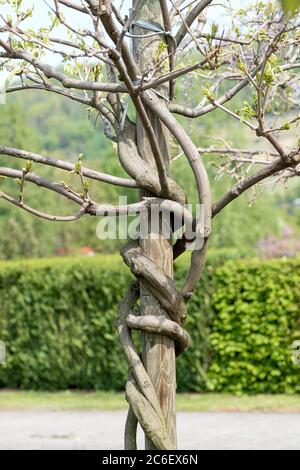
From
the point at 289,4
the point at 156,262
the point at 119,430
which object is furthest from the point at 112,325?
the point at 289,4

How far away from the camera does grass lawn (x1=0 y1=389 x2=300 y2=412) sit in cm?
1016

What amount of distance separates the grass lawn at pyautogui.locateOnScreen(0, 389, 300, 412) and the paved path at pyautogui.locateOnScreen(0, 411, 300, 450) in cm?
24

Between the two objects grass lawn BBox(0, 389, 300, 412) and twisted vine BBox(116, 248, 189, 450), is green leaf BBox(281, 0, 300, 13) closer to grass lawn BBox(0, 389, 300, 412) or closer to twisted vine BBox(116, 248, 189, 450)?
twisted vine BBox(116, 248, 189, 450)

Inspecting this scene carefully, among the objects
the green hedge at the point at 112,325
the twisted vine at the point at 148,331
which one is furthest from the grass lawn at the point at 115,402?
the twisted vine at the point at 148,331

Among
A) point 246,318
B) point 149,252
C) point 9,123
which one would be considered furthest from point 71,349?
point 9,123

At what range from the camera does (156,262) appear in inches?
126

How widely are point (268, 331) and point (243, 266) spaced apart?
0.91 metres

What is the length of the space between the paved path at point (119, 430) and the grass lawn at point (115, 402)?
0.78 ft

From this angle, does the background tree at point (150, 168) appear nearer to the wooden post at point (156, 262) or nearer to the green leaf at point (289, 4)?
the wooden post at point (156, 262)

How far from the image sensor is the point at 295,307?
10.7 m

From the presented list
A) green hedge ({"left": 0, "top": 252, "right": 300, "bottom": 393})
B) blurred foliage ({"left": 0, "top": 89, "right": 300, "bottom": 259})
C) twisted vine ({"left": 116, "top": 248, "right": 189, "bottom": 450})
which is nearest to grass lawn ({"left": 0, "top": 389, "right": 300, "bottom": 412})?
green hedge ({"left": 0, "top": 252, "right": 300, "bottom": 393})

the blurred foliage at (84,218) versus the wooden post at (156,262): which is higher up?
the blurred foliage at (84,218)

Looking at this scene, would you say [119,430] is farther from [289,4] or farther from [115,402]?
[289,4]

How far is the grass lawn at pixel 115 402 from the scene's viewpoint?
10164mm
